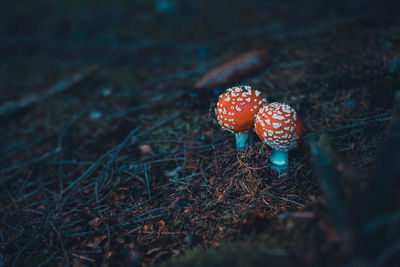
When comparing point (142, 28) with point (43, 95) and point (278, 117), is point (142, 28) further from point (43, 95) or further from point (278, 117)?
point (278, 117)

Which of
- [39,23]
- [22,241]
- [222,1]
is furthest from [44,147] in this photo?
[222,1]

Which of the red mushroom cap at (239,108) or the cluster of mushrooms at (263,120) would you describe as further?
the red mushroom cap at (239,108)

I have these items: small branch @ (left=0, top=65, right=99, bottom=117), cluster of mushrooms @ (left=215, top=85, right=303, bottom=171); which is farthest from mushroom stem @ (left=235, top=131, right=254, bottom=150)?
small branch @ (left=0, top=65, right=99, bottom=117)

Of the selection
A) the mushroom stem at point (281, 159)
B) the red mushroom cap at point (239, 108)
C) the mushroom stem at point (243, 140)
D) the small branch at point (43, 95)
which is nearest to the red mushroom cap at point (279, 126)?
the red mushroom cap at point (239, 108)

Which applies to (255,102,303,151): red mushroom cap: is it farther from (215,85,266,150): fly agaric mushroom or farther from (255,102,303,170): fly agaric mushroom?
(215,85,266,150): fly agaric mushroom

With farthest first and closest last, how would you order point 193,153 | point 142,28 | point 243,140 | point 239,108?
point 142,28
point 193,153
point 243,140
point 239,108

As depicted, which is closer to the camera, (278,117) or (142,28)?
(278,117)

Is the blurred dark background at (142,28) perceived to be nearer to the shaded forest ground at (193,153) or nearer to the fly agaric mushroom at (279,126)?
the shaded forest ground at (193,153)

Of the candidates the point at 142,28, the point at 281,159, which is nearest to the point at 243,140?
the point at 281,159
